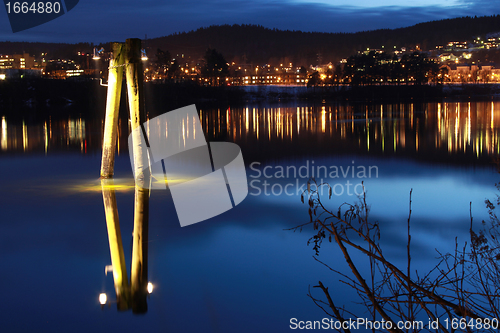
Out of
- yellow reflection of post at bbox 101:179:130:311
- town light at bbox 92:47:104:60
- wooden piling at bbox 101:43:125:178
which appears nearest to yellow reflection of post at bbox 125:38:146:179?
wooden piling at bbox 101:43:125:178

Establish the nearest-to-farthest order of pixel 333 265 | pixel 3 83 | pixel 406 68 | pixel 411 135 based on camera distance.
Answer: pixel 333 265 → pixel 411 135 → pixel 3 83 → pixel 406 68

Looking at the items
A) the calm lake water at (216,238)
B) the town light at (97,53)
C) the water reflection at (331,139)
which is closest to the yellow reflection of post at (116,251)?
the calm lake water at (216,238)

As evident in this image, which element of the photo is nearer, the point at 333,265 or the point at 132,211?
the point at 333,265

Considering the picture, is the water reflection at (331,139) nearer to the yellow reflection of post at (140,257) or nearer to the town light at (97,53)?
the town light at (97,53)

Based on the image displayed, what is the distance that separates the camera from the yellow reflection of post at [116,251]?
6094mm

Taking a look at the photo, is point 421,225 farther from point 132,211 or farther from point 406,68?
point 406,68

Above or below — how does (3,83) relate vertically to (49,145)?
above

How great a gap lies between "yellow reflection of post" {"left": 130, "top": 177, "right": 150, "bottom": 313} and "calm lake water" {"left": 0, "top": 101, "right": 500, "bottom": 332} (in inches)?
4.3

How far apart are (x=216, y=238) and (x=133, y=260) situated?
1765mm

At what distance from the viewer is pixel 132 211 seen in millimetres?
10164

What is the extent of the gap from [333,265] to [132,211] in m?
4.59

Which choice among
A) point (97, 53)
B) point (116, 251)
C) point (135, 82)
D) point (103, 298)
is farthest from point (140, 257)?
point (97, 53)

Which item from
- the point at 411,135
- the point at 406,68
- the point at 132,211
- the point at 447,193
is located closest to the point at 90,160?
the point at 132,211
